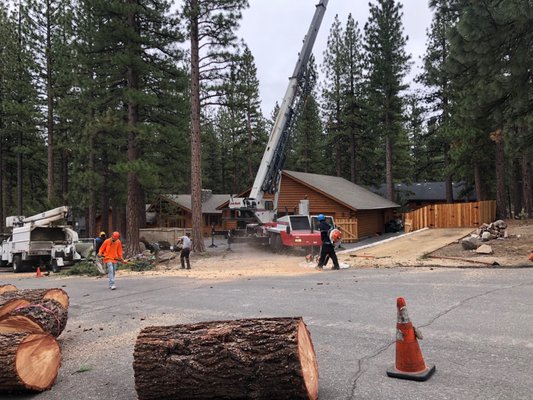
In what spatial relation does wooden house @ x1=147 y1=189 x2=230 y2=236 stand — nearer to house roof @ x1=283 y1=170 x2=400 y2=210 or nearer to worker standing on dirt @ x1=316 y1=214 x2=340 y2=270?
house roof @ x1=283 y1=170 x2=400 y2=210

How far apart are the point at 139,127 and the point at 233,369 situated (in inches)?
691

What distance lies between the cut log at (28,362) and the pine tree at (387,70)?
124 ft

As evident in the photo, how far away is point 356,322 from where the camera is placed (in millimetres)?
7156

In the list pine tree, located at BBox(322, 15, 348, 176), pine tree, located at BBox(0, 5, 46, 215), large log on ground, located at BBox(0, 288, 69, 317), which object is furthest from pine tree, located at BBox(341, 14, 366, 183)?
large log on ground, located at BBox(0, 288, 69, 317)

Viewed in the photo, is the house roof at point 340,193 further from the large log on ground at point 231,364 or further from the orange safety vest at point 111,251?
the large log on ground at point 231,364

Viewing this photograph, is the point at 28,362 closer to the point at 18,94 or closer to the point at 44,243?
the point at 44,243

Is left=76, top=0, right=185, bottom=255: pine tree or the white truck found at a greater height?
left=76, top=0, right=185, bottom=255: pine tree

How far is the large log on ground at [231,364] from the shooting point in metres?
3.99

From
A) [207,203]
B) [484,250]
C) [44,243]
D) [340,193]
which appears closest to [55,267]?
[44,243]

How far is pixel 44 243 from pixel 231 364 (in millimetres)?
20105

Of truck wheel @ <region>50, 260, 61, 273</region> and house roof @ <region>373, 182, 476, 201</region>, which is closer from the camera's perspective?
truck wheel @ <region>50, 260, 61, 273</region>

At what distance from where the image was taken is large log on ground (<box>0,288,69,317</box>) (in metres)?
6.60

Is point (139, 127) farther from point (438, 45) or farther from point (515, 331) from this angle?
point (438, 45)

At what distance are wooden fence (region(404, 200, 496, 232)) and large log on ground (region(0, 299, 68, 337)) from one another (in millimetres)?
26562
